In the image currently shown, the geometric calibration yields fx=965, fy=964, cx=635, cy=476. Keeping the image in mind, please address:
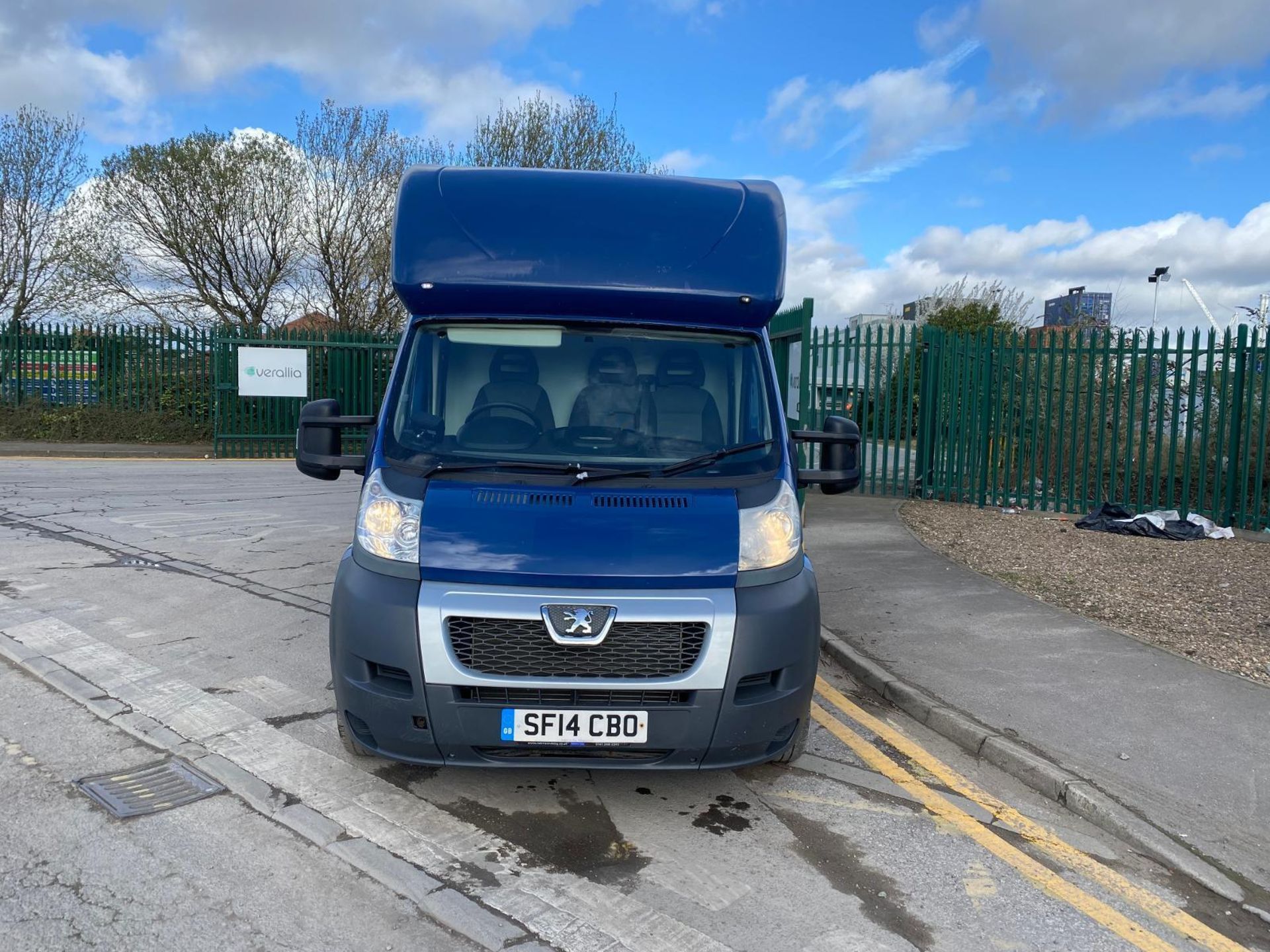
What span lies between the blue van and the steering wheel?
0.01 m

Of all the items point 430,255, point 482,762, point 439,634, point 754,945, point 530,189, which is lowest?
point 754,945

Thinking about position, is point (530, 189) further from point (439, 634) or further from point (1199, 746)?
point (1199, 746)

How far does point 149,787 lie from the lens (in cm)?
405

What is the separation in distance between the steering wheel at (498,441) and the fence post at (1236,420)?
10.1 m

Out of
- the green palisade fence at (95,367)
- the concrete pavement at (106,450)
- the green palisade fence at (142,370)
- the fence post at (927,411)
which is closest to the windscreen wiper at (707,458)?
the fence post at (927,411)

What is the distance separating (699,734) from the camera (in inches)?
141

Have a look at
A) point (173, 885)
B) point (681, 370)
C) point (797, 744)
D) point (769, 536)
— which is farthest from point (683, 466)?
point (173, 885)

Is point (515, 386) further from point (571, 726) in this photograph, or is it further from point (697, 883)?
point (697, 883)

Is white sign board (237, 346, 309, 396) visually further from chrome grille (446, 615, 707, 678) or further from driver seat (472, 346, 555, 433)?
Answer: chrome grille (446, 615, 707, 678)

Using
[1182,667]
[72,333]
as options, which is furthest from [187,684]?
[72,333]

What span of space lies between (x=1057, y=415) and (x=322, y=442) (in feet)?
35.2

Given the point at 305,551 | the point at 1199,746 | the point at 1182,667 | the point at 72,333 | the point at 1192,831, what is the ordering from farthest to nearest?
the point at 72,333
the point at 305,551
the point at 1182,667
the point at 1199,746
the point at 1192,831

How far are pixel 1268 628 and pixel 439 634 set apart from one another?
6286 mm

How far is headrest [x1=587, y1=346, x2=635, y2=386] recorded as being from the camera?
4.42m
